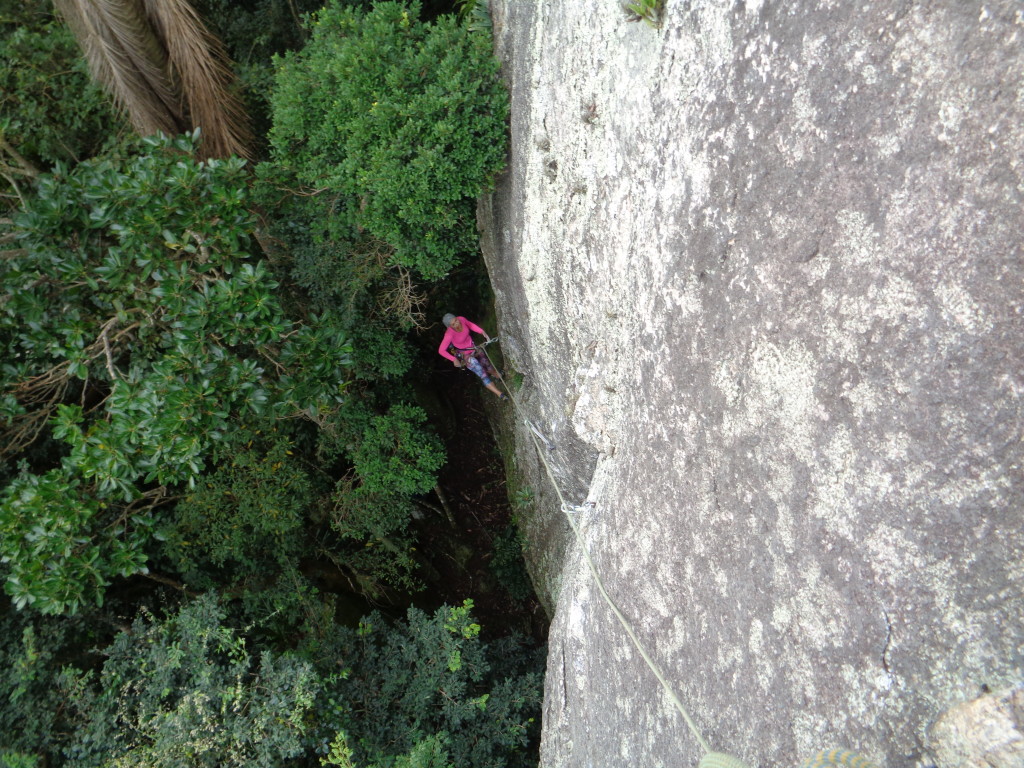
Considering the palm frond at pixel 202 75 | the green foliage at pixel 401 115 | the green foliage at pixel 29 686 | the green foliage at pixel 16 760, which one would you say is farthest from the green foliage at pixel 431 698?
the palm frond at pixel 202 75

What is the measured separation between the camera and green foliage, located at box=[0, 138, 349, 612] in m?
4.43

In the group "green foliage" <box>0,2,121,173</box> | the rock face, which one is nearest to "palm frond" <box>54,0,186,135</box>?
"green foliage" <box>0,2,121,173</box>

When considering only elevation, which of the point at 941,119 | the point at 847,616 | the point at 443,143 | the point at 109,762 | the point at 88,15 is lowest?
the point at 109,762

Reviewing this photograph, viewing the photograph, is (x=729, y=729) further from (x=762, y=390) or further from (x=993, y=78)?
(x=993, y=78)

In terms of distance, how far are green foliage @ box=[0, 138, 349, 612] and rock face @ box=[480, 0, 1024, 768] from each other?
2717 mm

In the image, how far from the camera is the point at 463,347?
22.6 feet

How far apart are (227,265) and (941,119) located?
4489 mm

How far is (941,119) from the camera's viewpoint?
189cm

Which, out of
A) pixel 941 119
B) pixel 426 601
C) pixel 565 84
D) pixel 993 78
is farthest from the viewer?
pixel 426 601

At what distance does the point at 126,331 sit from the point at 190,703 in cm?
297

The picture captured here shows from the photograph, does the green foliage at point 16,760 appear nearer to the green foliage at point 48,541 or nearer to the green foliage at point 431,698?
the green foliage at point 48,541

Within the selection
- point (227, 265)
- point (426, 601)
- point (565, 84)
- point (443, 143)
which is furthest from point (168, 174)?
point (426, 601)

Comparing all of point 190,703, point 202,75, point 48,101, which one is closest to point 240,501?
point 190,703

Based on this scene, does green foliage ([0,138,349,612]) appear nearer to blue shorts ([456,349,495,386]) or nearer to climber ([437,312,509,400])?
climber ([437,312,509,400])
